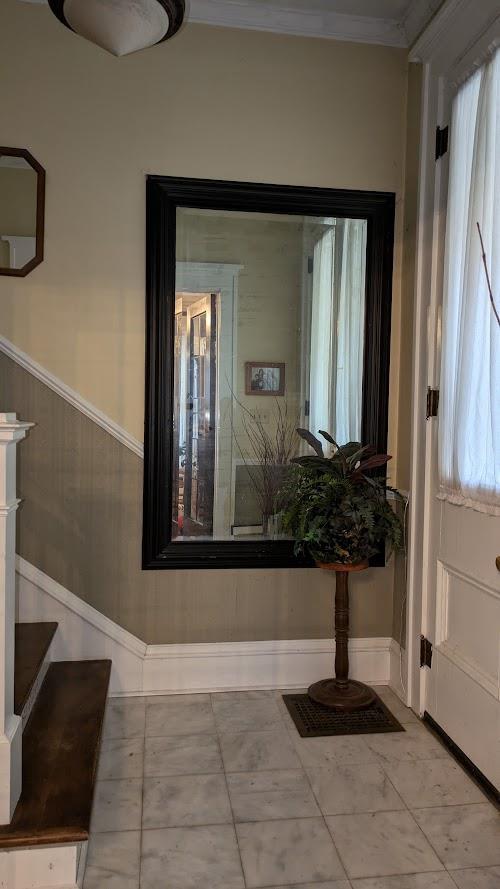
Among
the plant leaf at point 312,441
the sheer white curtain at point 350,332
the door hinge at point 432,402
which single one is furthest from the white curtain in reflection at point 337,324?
the door hinge at point 432,402

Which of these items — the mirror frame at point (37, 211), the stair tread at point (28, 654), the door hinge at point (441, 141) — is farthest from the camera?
the mirror frame at point (37, 211)

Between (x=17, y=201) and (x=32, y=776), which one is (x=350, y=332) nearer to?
(x=17, y=201)

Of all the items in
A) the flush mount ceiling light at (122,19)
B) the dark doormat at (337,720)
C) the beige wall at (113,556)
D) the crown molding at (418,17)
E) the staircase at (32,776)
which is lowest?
the dark doormat at (337,720)

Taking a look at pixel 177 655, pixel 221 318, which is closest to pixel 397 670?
pixel 177 655

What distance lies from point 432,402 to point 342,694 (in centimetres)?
122

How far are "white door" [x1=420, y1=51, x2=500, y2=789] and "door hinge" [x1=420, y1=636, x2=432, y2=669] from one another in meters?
0.02

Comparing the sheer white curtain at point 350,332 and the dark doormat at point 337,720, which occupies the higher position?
the sheer white curtain at point 350,332

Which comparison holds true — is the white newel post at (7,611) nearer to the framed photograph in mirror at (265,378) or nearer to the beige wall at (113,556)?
the beige wall at (113,556)

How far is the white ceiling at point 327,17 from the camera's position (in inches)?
104

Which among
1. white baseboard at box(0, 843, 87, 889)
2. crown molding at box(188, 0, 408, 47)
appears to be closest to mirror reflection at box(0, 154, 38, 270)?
crown molding at box(188, 0, 408, 47)

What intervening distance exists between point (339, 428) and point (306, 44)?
1599mm

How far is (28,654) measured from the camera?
2336 mm

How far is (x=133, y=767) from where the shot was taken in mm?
2234

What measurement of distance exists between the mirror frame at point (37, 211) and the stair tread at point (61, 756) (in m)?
1.57
